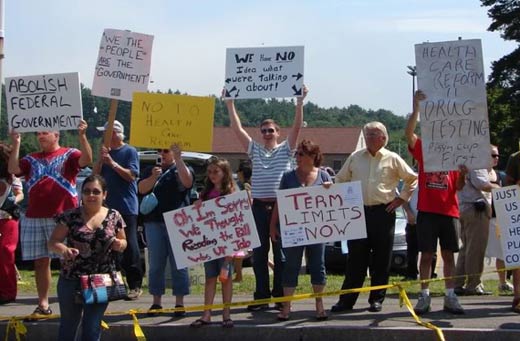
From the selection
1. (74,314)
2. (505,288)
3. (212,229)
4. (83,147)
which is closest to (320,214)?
(212,229)

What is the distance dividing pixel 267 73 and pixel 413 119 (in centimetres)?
156

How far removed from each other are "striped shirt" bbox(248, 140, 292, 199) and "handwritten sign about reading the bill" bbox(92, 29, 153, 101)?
1444 mm

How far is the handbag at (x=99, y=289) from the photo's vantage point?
6.81 meters

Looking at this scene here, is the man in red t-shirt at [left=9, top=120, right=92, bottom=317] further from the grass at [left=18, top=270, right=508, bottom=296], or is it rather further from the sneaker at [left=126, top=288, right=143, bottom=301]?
the grass at [left=18, top=270, right=508, bottom=296]

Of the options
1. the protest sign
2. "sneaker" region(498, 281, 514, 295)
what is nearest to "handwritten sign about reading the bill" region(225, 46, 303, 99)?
the protest sign

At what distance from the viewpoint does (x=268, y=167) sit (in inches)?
347

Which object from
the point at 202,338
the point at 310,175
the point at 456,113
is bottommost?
the point at 202,338

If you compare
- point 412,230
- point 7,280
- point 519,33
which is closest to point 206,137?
point 7,280

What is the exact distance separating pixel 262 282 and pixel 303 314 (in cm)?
55

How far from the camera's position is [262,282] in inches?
357

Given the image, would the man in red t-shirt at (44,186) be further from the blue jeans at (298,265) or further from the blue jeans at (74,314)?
the blue jeans at (298,265)

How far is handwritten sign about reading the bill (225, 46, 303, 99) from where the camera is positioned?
889 centimetres

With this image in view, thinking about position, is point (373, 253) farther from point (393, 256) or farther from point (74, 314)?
point (393, 256)

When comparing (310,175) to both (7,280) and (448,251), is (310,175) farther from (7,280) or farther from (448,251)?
(7,280)
